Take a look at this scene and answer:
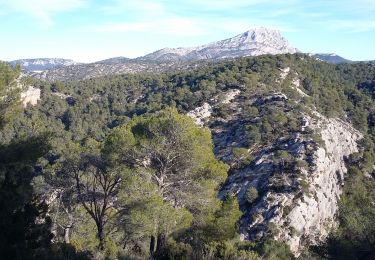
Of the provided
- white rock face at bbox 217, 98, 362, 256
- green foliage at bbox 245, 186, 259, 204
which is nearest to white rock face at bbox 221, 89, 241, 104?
white rock face at bbox 217, 98, 362, 256

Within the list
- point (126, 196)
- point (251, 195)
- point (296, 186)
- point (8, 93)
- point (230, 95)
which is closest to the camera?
point (8, 93)

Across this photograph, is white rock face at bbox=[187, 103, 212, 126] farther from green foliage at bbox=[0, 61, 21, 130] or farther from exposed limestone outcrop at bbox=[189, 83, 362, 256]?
green foliage at bbox=[0, 61, 21, 130]

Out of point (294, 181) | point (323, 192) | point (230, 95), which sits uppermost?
point (230, 95)

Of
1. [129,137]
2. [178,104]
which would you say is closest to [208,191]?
[129,137]

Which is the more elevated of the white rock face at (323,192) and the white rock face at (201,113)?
the white rock face at (201,113)

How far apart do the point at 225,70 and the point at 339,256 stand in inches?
2874

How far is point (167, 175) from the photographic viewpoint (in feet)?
59.5

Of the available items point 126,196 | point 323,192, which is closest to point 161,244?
point 126,196

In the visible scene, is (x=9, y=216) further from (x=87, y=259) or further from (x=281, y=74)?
(x=281, y=74)

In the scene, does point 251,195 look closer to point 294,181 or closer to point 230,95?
point 294,181

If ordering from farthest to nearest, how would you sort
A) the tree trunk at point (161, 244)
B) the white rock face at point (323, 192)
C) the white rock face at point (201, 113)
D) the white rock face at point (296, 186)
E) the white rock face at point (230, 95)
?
the white rock face at point (230, 95) → the white rock face at point (201, 113) → the white rock face at point (323, 192) → the white rock face at point (296, 186) → the tree trunk at point (161, 244)

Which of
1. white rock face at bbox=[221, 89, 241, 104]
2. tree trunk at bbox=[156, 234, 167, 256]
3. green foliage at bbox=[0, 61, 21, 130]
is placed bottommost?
tree trunk at bbox=[156, 234, 167, 256]

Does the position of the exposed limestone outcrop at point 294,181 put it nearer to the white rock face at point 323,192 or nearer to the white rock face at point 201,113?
the white rock face at point 323,192

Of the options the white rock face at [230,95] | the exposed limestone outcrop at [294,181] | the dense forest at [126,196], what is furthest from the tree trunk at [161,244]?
the white rock face at [230,95]
